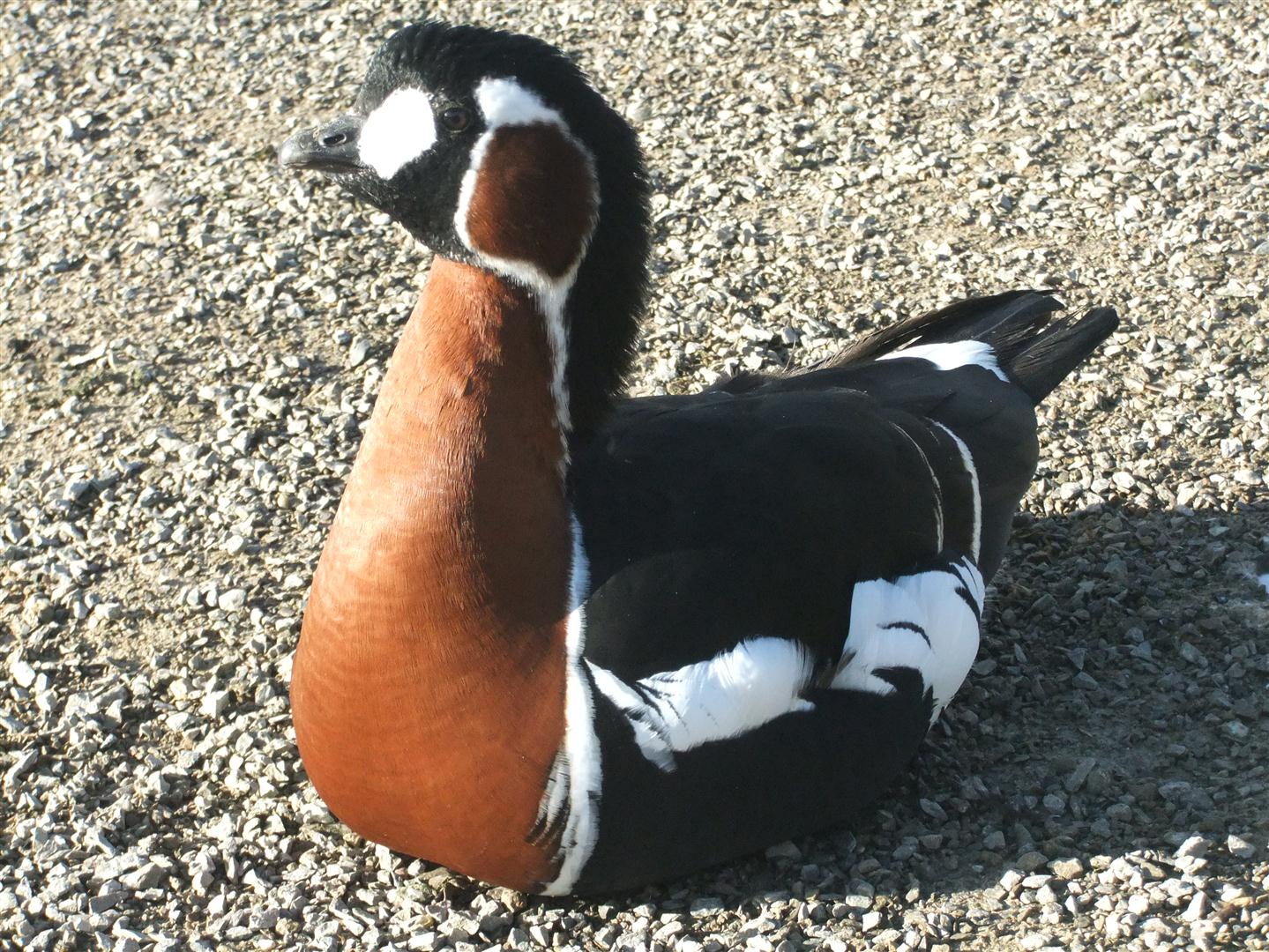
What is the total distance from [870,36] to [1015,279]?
85.4 inches

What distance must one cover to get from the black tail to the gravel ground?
0.53 meters

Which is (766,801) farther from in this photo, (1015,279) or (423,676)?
(1015,279)

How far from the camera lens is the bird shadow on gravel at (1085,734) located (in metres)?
3.86

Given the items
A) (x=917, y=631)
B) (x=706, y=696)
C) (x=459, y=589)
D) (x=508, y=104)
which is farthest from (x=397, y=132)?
(x=917, y=631)

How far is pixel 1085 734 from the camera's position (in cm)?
431

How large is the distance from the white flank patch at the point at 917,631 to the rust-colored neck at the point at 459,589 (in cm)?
83

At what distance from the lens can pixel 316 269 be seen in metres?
6.42

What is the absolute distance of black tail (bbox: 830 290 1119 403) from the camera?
4.92 metres

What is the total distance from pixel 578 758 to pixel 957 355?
2104 mm

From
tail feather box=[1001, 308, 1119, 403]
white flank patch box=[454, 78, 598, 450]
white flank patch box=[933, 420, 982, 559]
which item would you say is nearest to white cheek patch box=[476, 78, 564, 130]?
white flank patch box=[454, 78, 598, 450]

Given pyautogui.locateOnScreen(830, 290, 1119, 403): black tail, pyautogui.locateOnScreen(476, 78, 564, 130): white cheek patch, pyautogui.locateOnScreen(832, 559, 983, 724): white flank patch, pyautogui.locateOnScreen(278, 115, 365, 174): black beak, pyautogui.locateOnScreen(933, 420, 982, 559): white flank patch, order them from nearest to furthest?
pyautogui.locateOnScreen(476, 78, 564, 130): white cheek patch, pyautogui.locateOnScreen(278, 115, 365, 174): black beak, pyautogui.locateOnScreen(832, 559, 983, 724): white flank patch, pyautogui.locateOnScreen(933, 420, 982, 559): white flank patch, pyautogui.locateOnScreen(830, 290, 1119, 403): black tail

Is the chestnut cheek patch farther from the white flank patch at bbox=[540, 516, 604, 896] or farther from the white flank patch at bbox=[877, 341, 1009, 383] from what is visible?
the white flank patch at bbox=[877, 341, 1009, 383]

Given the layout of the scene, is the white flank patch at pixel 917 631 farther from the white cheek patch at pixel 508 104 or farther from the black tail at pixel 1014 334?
the white cheek patch at pixel 508 104

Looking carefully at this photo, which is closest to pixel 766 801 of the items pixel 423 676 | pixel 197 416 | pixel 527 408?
pixel 423 676
